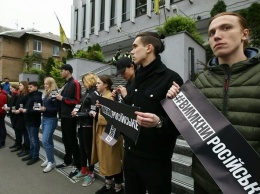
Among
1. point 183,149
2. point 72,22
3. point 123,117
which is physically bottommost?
point 183,149

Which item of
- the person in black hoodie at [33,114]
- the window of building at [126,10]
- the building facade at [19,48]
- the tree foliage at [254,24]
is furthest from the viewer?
the building facade at [19,48]

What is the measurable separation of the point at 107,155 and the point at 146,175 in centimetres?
182

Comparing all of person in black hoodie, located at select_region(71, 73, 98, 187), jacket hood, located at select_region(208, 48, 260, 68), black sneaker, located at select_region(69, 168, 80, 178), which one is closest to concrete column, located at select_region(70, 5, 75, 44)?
person in black hoodie, located at select_region(71, 73, 98, 187)

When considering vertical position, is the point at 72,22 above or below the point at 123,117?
above

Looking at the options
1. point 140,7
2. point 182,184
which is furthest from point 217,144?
point 140,7

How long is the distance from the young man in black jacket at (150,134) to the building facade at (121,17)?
13.4 metres

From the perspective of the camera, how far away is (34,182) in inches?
187

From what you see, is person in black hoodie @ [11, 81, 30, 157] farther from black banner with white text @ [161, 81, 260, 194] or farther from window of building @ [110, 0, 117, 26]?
window of building @ [110, 0, 117, 26]

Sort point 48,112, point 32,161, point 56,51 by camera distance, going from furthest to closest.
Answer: point 56,51, point 32,161, point 48,112

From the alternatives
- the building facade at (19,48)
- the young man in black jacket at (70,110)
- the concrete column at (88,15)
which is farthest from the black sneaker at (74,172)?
the building facade at (19,48)

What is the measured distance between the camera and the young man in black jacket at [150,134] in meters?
2.15

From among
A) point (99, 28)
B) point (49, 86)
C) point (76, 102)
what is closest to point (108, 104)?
point (76, 102)

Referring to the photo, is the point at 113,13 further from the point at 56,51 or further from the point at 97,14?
the point at 56,51

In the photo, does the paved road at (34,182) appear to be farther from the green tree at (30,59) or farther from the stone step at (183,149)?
the green tree at (30,59)
